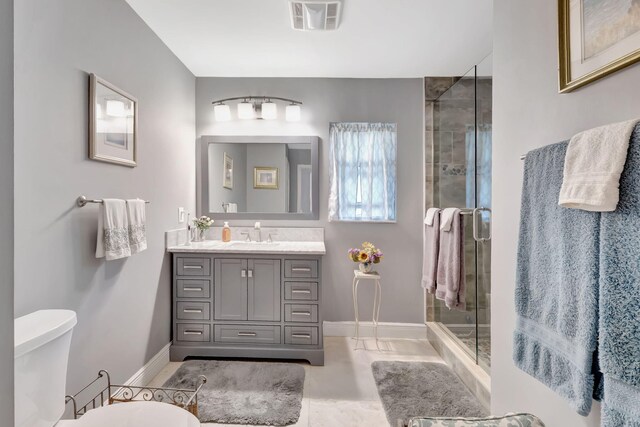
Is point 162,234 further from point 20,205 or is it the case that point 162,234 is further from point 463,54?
point 463,54

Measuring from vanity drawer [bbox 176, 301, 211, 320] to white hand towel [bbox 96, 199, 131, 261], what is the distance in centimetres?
95

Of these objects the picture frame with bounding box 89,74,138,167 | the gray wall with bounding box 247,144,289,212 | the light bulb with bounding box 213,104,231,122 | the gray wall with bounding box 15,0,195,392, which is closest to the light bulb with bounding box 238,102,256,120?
the light bulb with bounding box 213,104,231,122

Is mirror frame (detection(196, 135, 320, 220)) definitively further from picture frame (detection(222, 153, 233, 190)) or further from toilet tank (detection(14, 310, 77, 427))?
toilet tank (detection(14, 310, 77, 427))

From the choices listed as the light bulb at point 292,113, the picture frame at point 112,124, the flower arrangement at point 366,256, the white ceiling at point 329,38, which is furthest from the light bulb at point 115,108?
the flower arrangement at point 366,256

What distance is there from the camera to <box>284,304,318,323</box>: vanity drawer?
2.55m

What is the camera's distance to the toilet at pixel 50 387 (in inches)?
40.8

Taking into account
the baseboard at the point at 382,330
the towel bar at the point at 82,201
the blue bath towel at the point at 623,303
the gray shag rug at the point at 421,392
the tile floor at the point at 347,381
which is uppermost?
the towel bar at the point at 82,201

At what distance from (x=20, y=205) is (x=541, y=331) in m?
1.96

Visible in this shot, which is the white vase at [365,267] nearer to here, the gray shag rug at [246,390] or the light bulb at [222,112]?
the gray shag rug at [246,390]

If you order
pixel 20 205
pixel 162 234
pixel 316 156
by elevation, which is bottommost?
pixel 162 234

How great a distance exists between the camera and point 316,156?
3109 mm

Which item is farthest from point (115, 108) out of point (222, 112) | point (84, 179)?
point (222, 112)

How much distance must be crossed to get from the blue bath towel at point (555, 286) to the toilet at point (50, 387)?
1.20 m

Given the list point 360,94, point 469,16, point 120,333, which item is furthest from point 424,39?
point 120,333
